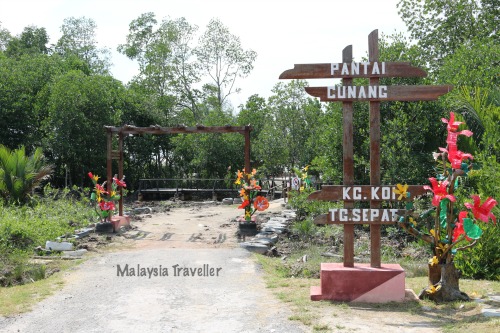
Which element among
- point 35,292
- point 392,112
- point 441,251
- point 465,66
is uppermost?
point 465,66

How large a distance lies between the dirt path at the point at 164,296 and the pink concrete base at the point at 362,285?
2.06ft

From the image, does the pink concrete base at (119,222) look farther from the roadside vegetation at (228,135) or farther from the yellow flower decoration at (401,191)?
the yellow flower decoration at (401,191)

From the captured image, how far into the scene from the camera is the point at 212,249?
10117 millimetres

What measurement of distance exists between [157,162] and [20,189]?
1398 centimetres

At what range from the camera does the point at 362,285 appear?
6188 mm

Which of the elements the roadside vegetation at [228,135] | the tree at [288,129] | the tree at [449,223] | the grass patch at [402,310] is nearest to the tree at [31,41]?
the roadside vegetation at [228,135]

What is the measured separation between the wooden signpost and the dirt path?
1.33 metres

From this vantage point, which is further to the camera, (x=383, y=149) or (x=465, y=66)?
(x=465, y=66)

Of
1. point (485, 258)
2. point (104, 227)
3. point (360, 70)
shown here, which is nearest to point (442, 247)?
point (485, 258)

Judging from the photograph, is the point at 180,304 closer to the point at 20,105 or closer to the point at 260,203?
Answer: the point at 260,203

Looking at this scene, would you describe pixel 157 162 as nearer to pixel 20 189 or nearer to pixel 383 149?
pixel 20 189

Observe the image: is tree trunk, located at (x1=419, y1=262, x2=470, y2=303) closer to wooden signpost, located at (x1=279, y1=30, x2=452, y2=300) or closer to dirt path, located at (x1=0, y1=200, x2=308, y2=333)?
wooden signpost, located at (x1=279, y1=30, x2=452, y2=300)

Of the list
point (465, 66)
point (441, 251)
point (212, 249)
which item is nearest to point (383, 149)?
point (465, 66)

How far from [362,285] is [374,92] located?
224 centimetres
